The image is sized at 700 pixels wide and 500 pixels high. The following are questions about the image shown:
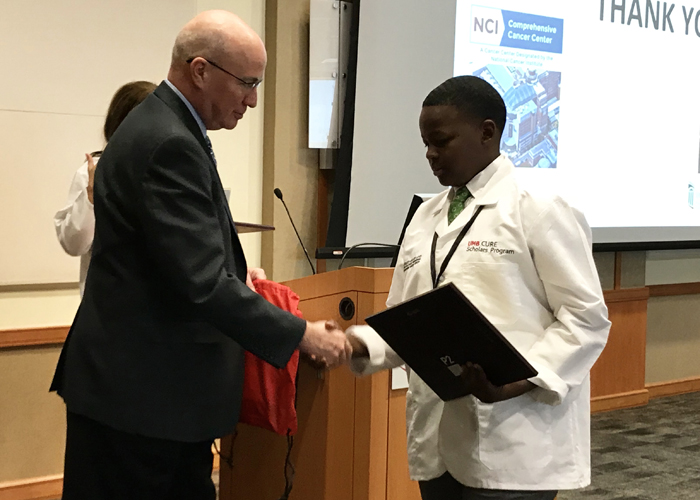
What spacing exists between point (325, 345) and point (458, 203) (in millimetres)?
423

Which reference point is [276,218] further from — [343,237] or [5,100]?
[5,100]

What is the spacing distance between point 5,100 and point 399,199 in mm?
1965

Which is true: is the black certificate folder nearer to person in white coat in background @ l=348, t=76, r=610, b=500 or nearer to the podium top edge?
person in white coat in background @ l=348, t=76, r=610, b=500

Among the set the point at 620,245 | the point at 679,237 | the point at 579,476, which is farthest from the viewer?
the point at 679,237

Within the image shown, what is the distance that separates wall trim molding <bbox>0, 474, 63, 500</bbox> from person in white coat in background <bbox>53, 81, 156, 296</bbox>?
127cm

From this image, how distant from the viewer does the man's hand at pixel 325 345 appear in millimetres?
1621

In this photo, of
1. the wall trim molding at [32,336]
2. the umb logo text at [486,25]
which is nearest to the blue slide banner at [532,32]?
the umb logo text at [486,25]

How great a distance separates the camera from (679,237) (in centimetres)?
525

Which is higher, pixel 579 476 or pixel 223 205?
pixel 223 205

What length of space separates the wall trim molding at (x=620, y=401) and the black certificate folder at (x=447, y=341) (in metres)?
4.01

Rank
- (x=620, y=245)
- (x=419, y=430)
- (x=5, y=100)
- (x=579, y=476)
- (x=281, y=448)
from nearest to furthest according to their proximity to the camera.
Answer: (x=579, y=476), (x=419, y=430), (x=281, y=448), (x=5, y=100), (x=620, y=245)

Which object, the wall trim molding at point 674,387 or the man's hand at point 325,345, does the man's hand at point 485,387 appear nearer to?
the man's hand at point 325,345

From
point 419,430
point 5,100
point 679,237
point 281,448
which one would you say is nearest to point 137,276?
point 419,430

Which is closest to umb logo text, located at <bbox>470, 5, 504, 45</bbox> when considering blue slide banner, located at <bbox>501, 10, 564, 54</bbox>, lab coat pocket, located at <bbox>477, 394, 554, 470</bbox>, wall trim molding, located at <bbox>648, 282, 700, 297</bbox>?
blue slide banner, located at <bbox>501, 10, 564, 54</bbox>
